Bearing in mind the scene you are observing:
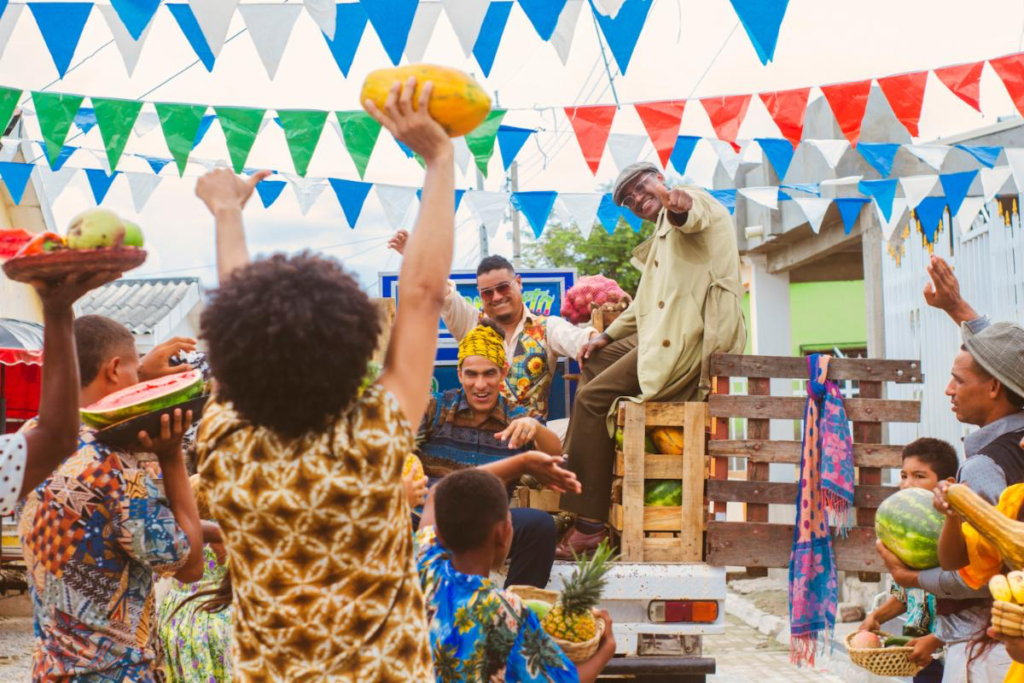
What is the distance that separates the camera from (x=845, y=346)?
2333 centimetres

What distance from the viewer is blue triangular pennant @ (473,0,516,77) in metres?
6.28

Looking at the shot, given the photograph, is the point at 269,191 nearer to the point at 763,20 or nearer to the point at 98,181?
the point at 98,181

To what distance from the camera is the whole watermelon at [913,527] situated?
3.91 metres

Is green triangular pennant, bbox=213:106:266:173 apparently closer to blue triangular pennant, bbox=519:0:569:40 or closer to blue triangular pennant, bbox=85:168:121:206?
blue triangular pennant, bbox=85:168:121:206

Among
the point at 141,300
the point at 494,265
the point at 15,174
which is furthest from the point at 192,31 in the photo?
the point at 141,300

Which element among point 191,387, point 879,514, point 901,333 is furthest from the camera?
point 901,333

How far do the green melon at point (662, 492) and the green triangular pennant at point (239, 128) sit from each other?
407 cm

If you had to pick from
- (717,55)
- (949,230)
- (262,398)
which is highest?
(717,55)

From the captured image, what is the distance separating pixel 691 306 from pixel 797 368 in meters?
0.64

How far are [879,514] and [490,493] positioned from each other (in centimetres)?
184

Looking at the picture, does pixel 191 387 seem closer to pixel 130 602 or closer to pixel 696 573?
pixel 130 602

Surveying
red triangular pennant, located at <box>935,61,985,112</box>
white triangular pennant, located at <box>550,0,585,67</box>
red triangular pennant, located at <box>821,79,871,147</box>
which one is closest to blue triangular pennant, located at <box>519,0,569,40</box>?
white triangular pennant, located at <box>550,0,585,67</box>

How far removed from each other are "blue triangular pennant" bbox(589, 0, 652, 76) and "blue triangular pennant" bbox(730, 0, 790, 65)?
555 mm

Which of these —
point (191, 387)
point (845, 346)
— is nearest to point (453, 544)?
point (191, 387)
